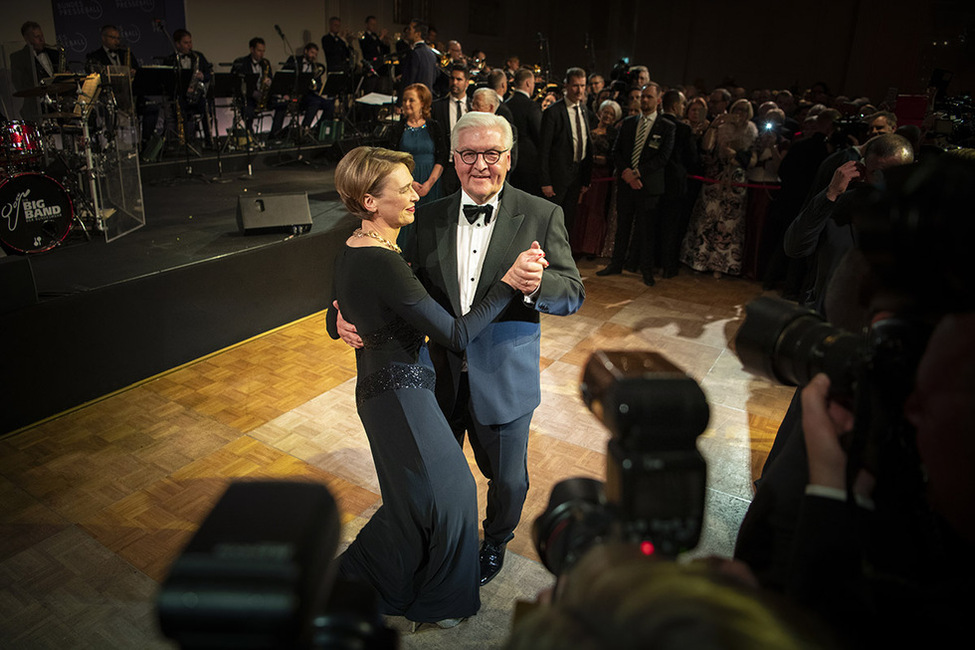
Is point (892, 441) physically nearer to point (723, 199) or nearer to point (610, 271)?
point (610, 271)

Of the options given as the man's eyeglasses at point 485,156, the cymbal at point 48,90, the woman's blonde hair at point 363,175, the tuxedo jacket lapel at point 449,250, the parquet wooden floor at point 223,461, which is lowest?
the parquet wooden floor at point 223,461

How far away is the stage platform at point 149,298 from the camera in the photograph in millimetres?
3330

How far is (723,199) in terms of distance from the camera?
6152 mm

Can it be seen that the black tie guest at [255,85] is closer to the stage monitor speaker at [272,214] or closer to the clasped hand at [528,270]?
the stage monitor speaker at [272,214]

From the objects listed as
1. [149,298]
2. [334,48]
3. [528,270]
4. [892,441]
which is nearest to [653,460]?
[892,441]

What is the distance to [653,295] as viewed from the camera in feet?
19.2

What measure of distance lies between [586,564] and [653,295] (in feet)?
17.9

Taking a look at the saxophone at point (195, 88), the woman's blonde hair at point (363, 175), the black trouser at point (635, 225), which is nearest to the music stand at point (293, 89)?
the saxophone at point (195, 88)


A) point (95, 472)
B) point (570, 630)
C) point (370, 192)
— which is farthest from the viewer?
point (95, 472)

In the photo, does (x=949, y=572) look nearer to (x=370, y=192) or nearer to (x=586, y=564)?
(x=586, y=564)

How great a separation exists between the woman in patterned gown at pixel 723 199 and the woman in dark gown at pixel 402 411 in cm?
482

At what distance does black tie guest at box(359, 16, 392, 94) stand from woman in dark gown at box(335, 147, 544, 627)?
8637mm

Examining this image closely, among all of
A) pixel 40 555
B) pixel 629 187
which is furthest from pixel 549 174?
pixel 40 555

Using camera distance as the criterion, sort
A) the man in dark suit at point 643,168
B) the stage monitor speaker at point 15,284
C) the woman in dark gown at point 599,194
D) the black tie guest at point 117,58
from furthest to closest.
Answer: the black tie guest at point 117,58 < the woman in dark gown at point 599,194 < the man in dark suit at point 643,168 < the stage monitor speaker at point 15,284
